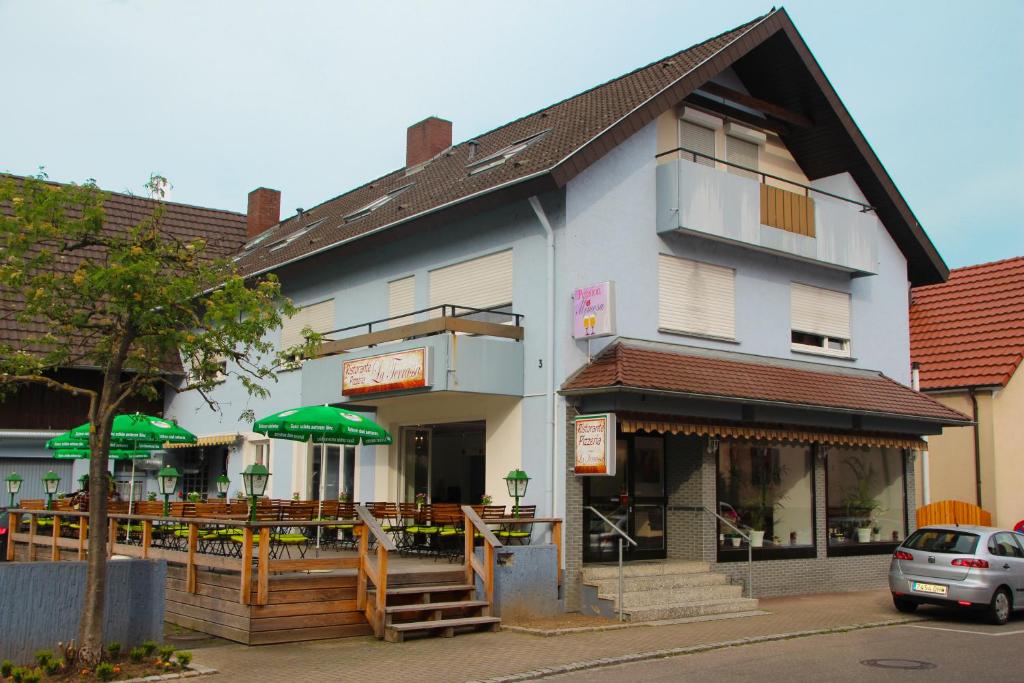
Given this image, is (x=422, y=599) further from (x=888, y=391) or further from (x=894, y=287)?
(x=894, y=287)

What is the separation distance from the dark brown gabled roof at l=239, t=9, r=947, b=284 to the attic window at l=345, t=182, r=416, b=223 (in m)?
0.25

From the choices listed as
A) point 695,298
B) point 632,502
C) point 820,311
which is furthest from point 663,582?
point 820,311

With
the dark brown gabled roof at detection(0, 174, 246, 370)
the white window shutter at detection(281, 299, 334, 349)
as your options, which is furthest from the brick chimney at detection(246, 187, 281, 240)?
the white window shutter at detection(281, 299, 334, 349)

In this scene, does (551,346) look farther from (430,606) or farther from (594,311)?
(430,606)

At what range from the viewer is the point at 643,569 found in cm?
1584

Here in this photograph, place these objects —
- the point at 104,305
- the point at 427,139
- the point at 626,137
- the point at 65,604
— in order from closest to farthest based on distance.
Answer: the point at 65,604, the point at 104,305, the point at 626,137, the point at 427,139

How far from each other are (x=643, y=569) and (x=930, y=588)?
13.4 feet

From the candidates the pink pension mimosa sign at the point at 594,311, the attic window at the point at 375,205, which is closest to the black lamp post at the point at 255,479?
the pink pension mimosa sign at the point at 594,311

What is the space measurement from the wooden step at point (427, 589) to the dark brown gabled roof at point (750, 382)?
3276 mm

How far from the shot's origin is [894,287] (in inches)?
861

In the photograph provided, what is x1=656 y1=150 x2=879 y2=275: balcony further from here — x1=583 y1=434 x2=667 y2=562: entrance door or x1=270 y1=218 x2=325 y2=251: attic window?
x1=270 y1=218 x2=325 y2=251: attic window

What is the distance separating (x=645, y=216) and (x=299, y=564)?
7.85m

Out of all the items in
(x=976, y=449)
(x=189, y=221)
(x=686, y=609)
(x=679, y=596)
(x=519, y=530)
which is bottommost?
(x=686, y=609)

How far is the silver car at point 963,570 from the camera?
14766 millimetres
